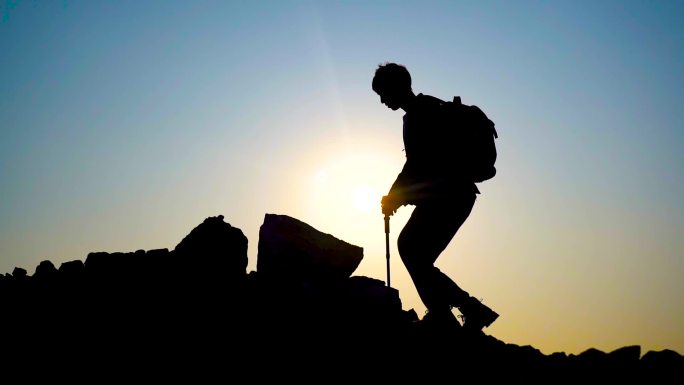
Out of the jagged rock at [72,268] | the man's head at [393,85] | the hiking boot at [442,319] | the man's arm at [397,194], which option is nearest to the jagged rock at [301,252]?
the man's arm at [397,194]

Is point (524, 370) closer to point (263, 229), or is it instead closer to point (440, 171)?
point (440, 171)

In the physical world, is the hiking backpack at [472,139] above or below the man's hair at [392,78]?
below

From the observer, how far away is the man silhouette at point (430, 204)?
7836 mm

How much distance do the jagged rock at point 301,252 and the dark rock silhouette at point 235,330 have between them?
61 mm

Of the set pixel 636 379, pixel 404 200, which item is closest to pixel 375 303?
pixel 404 200

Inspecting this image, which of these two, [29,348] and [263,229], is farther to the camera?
[263,229]

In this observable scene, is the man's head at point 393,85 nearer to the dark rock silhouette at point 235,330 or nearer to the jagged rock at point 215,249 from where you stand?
the dark rock silhouette at point 235,330

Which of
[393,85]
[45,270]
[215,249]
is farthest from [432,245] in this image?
[45,270]

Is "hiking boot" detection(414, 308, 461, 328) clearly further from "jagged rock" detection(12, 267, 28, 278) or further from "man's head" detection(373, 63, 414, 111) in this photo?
"jagged rock" detection(12, 267, 28, 278)

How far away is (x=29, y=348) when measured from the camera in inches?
306

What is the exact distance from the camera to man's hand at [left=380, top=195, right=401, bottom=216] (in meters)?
8.43

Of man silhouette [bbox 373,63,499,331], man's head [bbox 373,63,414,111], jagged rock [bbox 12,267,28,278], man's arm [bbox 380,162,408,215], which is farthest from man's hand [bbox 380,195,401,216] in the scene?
jagged rock [bbox 12,267,28,278]

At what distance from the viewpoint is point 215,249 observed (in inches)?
373

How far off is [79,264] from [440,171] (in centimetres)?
614
